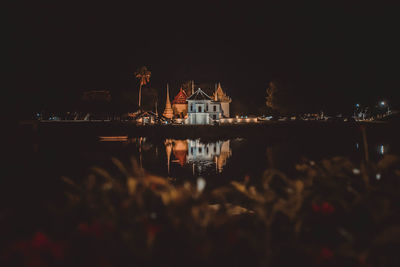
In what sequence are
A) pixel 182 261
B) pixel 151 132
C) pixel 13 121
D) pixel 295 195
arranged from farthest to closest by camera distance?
pixel 151 132 → pixel 13 121 → pixel 295 195 → pixel 182 261

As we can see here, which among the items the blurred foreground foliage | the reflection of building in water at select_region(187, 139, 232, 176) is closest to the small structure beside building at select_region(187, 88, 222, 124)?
the reflection of building in water at select_region(187, 139, 232, 176)

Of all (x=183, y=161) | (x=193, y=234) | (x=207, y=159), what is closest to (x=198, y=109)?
(x=207, y=159)

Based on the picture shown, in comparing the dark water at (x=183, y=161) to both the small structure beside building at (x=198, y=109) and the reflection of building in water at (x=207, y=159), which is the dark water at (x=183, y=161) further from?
the small structure beside building at (x=198, y=109)

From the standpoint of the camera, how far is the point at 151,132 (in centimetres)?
5072

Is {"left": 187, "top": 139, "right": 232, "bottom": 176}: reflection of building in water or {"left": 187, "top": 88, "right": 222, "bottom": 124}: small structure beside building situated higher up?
{"left": 187, "top": 88, "right": 222, "bottom": 124}: small structure beside building

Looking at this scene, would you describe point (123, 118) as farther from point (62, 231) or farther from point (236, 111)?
point (62, 231)

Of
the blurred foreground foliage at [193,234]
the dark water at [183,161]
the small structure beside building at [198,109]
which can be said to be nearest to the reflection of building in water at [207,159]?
the dark water at [183,161]

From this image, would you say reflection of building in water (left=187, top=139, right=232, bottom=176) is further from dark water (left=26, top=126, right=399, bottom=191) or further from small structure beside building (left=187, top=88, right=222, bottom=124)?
small structure beside building (left=187, top=88, right=222, bottom=124)

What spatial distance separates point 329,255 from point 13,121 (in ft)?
46.8

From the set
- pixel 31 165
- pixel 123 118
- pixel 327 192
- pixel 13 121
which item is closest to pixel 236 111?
pixel 123 118

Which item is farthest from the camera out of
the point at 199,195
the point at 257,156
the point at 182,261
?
the point at 257,156

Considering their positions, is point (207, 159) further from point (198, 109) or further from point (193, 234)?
point (198, 109)

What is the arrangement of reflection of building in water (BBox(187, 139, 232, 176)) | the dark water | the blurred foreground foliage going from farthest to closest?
1. reflection of building in water (BBox(187, 139, 232, 176))
2. the dark water
3. the blurred foreground foliage

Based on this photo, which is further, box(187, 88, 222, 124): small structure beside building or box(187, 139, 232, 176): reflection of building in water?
box(187, 88, 222, 124): small structure beside building
